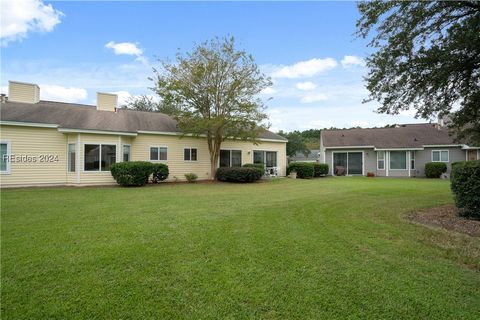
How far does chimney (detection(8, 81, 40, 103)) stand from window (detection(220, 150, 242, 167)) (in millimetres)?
11667

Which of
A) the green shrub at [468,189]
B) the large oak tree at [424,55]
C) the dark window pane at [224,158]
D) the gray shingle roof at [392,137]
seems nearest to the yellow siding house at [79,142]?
the dark window pane at [224,158]

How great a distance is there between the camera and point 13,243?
4.70 meters

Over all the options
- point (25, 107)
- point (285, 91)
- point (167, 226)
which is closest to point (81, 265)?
point (167, 226)

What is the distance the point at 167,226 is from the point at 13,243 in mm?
2585

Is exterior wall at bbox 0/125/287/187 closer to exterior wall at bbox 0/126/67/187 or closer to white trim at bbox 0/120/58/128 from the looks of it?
exterior wall at bbox 0/126/67/187

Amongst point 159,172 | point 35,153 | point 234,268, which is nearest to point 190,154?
point 159,172

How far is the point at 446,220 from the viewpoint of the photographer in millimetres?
6727

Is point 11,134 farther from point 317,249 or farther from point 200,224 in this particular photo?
point 317,249

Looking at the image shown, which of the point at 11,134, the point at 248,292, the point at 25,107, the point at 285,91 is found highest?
the point at 285,91

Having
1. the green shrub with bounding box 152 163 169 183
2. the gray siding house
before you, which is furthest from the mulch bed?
the gray siding house

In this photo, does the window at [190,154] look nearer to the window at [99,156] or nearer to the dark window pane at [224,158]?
the dark window pane at [224,158]

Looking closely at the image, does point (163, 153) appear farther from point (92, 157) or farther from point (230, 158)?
point (230, 158)

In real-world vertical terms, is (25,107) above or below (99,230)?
above

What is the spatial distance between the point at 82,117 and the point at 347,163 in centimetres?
2202
